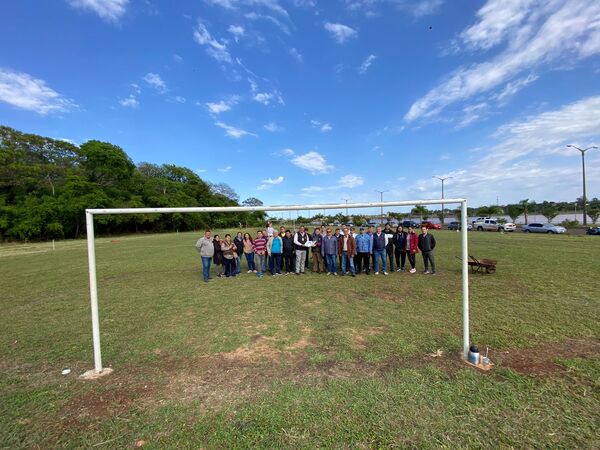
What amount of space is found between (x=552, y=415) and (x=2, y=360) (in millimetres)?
7504

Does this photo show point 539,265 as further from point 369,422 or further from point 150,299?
point 150,299

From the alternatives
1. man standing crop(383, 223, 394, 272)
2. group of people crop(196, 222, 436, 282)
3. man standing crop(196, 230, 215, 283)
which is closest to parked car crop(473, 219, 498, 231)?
group of people crop(196, 222, 436, 282)

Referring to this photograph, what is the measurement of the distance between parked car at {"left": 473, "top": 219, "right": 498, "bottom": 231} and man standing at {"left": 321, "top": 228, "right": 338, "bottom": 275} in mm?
36269

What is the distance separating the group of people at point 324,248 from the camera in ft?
31.8

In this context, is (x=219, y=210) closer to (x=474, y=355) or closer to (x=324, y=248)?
(x=474, y=355)

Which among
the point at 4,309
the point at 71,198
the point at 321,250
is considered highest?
the point at 71,198

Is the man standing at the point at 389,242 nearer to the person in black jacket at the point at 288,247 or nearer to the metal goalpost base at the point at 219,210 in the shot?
the person in black jacket at the point at 288,247

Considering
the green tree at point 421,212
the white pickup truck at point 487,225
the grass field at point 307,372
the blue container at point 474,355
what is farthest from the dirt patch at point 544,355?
the green tree at point 421,212

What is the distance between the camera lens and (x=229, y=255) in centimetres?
1026

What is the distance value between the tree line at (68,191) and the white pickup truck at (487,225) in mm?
30730

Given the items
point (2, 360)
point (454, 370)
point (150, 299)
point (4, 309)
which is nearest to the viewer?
point (454, 370)

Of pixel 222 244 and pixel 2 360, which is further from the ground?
pixel 222 244

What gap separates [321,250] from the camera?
33.1ft

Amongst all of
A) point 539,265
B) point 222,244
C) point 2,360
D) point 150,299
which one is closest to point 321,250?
point 222,244
